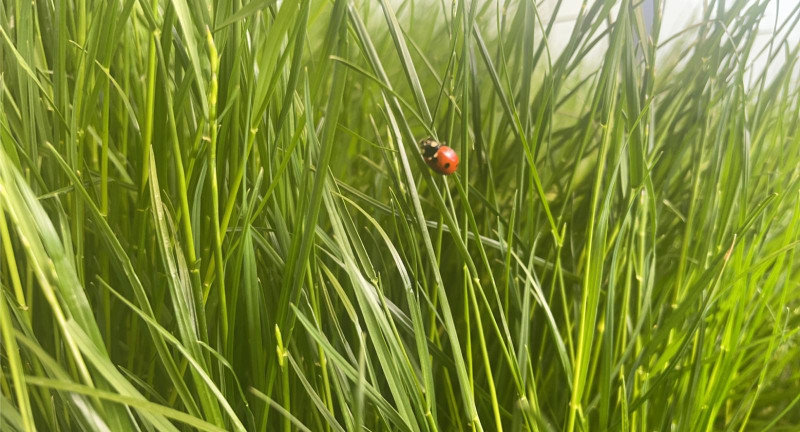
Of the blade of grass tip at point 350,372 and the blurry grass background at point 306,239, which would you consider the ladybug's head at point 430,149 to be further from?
the blade of grass tip at point 350,372

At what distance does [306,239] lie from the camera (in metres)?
0.24

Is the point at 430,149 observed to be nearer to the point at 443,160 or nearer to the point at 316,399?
the point at 443,160

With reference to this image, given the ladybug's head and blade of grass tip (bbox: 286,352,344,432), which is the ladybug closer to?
the ladybug's head

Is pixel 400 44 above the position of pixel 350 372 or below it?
above

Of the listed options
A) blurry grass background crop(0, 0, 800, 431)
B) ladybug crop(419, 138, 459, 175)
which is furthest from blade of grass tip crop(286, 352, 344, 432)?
ladybug crop(419, 138, 459, 175)

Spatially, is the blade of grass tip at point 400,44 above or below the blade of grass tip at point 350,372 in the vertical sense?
above

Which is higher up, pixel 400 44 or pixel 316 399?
pixel 400 44

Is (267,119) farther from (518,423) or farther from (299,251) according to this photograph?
(518,423)

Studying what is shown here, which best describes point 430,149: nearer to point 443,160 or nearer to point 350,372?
point 443,160

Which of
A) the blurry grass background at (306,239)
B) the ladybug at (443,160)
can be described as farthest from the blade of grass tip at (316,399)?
the ladybug at (443,160)

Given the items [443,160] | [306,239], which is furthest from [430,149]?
[306,239]

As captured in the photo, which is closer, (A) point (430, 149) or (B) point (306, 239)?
(B) point (306, 239)

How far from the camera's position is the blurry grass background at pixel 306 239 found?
24 centimetres

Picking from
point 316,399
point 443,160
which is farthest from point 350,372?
point 443,160
